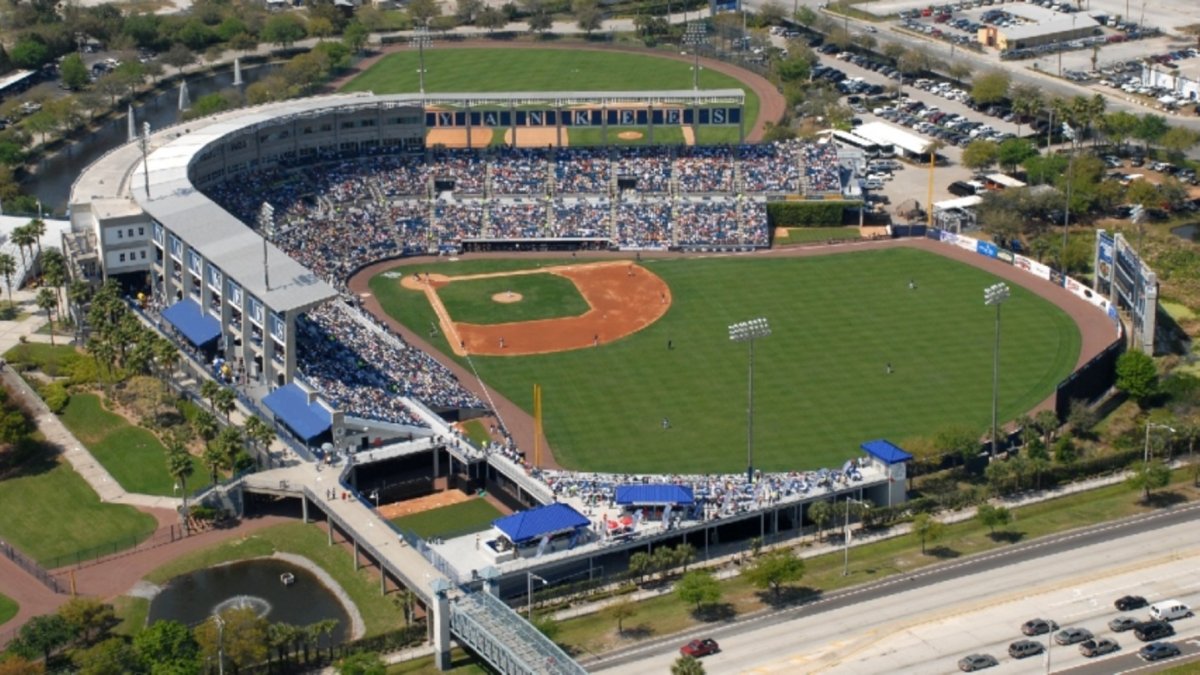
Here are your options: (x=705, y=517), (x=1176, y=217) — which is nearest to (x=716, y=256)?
(x=1176, y=217)

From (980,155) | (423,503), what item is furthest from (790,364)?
(980,155)

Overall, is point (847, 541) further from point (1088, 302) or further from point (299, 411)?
point (1088, 302)

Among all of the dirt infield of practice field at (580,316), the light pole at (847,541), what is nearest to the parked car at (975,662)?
the light pole at (847,541)

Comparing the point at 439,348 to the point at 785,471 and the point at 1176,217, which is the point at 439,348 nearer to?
the point at 785,471

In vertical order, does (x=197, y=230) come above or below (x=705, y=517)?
above

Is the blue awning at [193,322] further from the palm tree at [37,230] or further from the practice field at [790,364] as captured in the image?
the palm tree at [37,230]
